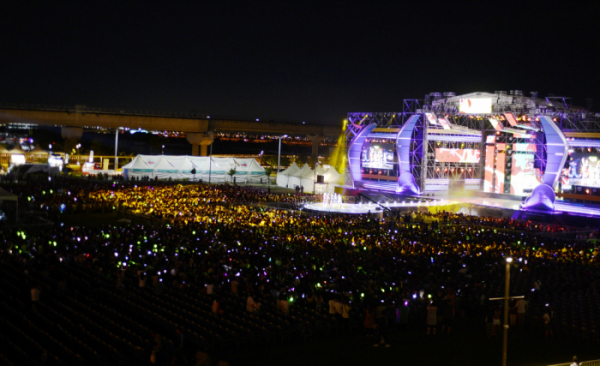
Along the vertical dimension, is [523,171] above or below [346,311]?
above

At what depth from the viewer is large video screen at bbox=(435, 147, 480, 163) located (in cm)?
4147

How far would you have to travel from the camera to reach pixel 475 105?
36.4m

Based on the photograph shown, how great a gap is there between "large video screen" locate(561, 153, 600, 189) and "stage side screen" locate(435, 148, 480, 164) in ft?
33.1

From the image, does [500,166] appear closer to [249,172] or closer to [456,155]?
[456,155]

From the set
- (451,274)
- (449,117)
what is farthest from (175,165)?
(451,274)

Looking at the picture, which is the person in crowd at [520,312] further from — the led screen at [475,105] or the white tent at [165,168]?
the white tent at [165,168]

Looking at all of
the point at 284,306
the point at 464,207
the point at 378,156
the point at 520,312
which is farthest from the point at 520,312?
the point at 378,156

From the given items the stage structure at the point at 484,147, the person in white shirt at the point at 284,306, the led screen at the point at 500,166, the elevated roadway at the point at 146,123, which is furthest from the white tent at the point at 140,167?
the person in white shirt at the point at 284,306

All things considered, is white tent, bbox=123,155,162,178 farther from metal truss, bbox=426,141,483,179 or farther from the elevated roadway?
metal truss, bbox=426,141,483,179

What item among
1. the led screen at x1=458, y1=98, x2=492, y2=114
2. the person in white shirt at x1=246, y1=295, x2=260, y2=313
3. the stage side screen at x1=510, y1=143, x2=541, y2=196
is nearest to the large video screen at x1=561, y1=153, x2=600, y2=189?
the stage side screen at x1=510, y1=143, x2=541, y2=196

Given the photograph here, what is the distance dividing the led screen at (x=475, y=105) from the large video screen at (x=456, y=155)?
16.1 ft

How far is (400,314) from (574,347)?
10.6 ft

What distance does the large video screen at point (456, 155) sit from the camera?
41.5m

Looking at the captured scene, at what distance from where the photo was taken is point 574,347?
10.2m
